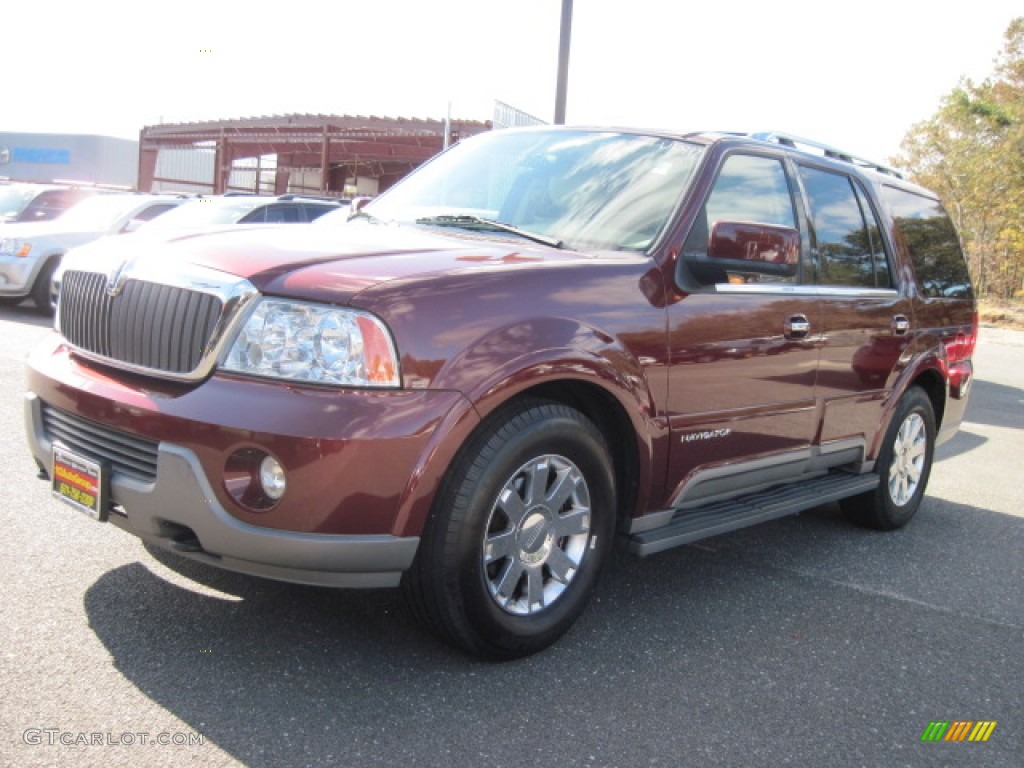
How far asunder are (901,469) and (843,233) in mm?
1527

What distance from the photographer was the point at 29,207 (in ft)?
49.0

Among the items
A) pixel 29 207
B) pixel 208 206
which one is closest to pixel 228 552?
pixel 208 206

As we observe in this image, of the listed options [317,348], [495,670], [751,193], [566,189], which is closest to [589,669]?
[495,670]

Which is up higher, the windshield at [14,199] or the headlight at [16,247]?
the windshield at [14,199]

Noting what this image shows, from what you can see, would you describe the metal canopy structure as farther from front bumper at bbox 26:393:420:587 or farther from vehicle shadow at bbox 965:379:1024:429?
front bumper at bbox 26:393:420:587

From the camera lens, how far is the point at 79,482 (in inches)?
123

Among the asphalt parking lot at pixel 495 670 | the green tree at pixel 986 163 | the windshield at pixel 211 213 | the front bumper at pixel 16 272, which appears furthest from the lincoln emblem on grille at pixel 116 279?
the green tree at pixel 986 163

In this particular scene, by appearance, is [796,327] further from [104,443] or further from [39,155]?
[39,155]

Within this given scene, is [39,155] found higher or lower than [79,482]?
higher

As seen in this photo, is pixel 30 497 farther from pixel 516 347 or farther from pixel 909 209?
pixel 909 209

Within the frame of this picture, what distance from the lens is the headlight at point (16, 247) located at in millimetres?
11805

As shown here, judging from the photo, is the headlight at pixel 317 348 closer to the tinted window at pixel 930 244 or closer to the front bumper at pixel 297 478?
the front bumper at pixel 297 478

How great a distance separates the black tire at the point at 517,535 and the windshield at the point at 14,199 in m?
14.3

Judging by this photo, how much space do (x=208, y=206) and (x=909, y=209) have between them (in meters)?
9.14
